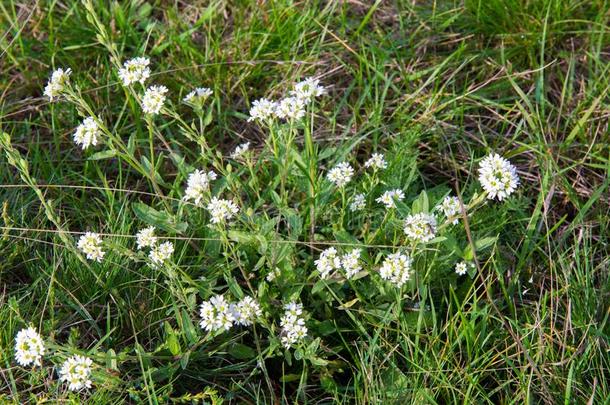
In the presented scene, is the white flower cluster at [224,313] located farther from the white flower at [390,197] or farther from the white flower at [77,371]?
the white flower at [390,197]

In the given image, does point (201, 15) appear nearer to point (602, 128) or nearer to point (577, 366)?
point (602, 128)

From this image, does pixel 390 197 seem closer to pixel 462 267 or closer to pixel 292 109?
pixel 462 267

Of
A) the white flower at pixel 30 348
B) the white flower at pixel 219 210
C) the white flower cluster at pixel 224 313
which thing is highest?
the white flower at pixel 219 210

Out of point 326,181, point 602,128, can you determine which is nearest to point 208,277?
point 326,181

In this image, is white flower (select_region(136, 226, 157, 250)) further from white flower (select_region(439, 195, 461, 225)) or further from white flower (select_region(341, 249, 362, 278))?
white flower (select_region(439, 195, 461, 225))

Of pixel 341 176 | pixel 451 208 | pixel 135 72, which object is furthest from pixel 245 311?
pixel 135 72

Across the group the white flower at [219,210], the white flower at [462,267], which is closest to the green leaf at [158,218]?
the white flower at [219,210]

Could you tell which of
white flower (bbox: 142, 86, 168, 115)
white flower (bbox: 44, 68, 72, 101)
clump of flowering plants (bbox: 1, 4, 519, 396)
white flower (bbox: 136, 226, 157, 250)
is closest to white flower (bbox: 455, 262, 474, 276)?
clump of flowering plants (bbox: 1, 4, 519, 396)
